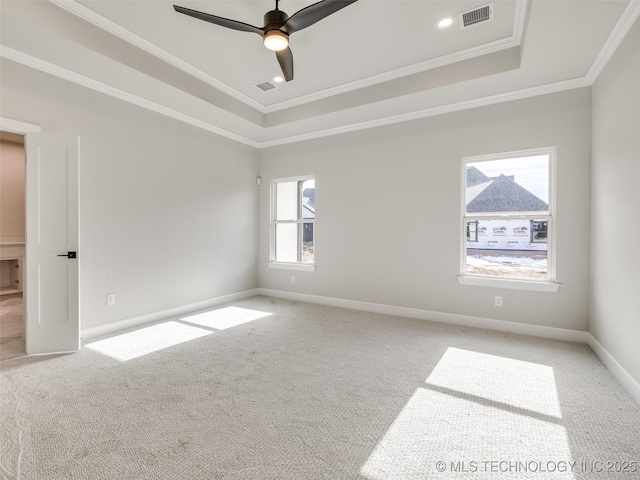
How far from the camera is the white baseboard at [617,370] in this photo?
2.23 meters

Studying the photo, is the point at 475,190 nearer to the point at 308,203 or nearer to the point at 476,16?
the point at 476,16

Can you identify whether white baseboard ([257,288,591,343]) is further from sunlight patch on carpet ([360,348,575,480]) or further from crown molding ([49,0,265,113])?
crown molding ([49,0,265,113])

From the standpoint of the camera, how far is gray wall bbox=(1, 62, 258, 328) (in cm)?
325

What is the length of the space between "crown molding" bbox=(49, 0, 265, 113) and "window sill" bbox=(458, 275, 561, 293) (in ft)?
12.8

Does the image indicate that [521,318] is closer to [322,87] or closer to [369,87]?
[369,87]

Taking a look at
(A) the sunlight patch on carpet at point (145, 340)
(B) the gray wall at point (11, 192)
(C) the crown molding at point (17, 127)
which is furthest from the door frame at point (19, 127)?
(B) the gray wall at point (11, 192)

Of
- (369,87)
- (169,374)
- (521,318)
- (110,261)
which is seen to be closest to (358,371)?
(169,374)

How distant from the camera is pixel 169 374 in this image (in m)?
2.61

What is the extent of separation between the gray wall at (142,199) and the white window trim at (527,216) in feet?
11.6

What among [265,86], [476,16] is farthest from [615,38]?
[265,86]

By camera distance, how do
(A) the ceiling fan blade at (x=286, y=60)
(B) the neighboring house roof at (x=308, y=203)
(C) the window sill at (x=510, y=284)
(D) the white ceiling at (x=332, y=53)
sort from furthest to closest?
(B) the neighboring house roof at (x=308, y=203) → (C) the window sill at (x=510, y=284) → (A) the ceiling fan blade at (x=286, y=60) → (D) the white ceiling at (x=332, y=53)

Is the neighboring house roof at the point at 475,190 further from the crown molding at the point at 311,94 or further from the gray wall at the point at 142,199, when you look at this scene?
the gray wall at the point at 142,199

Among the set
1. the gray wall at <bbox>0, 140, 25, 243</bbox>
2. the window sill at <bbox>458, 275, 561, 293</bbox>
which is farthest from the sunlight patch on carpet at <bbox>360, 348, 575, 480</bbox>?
the gray wall at <bbox>0, 140, 25, 243</bbox>

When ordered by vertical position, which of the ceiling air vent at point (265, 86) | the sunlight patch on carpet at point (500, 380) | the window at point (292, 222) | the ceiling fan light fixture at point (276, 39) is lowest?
the sunlight patch on carpet at point (500, 380)
